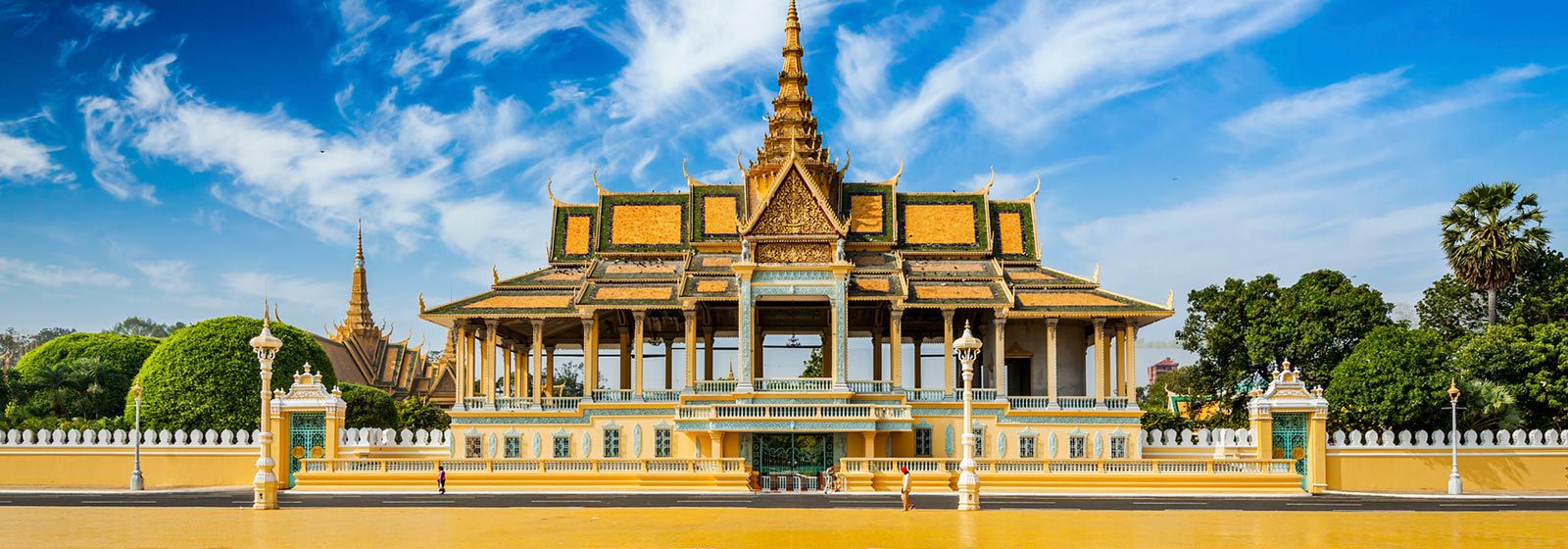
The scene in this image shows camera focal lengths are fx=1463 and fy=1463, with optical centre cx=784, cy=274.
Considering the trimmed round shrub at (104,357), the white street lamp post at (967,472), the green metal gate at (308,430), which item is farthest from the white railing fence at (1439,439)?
the trimmed round shrub at (104,357)

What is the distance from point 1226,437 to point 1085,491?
631 centimetres

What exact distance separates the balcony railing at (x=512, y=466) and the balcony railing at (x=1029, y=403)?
10869 millimetres

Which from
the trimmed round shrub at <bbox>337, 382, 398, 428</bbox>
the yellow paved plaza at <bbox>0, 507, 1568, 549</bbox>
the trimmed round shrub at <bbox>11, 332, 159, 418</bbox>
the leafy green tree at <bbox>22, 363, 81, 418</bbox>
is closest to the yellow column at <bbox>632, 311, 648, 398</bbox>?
the yellow paved plaza at <bbox>0, 507, 1568, 549</bbox>

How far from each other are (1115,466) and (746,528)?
18129 millimetres

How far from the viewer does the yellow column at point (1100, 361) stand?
48.5 m

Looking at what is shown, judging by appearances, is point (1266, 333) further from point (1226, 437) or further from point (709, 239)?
point (709, 239)

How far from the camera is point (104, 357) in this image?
73.3 meters

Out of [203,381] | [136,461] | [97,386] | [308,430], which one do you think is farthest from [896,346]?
[97,386]

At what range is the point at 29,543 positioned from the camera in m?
23.3

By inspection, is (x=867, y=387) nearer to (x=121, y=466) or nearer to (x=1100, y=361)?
(x=1100, y=361)

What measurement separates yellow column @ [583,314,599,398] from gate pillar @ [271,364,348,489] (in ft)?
26.9

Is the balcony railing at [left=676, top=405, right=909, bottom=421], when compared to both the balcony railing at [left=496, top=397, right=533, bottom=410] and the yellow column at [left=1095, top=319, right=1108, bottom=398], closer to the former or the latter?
the balcony railing at [left=496, top=397, right=533, bottom=410]

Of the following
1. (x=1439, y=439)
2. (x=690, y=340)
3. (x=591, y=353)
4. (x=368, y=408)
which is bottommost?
(x=1439, y=439)

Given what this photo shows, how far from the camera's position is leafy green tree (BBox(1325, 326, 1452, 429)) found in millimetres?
46375
